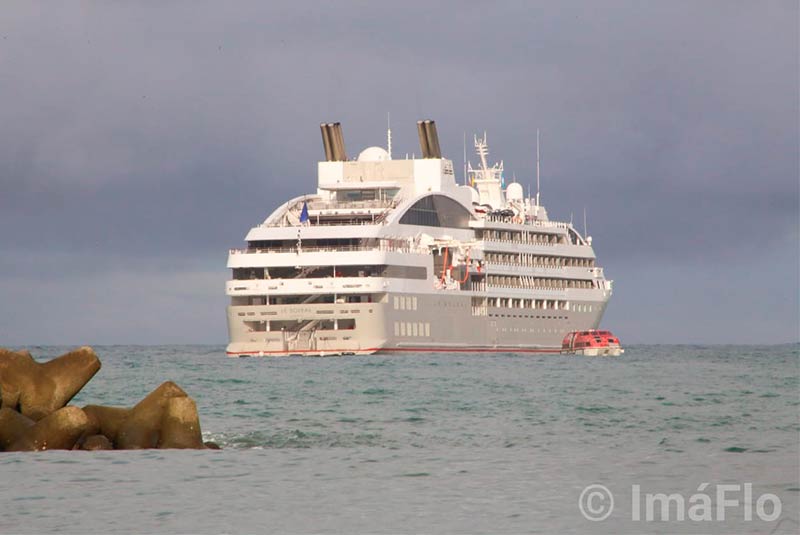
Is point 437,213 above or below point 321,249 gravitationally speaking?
above

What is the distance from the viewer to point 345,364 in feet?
251

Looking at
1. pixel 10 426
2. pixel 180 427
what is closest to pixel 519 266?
pixel 180 427

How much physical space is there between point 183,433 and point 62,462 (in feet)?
10.0

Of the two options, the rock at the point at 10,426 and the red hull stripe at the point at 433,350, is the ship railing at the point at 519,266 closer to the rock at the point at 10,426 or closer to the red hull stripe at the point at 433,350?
the red hull stripe at the point at 433,350

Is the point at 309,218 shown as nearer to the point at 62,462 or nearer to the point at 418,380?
the point at 418,380

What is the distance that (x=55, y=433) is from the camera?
2722 centimetres

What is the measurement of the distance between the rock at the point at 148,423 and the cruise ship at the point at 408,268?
6273cm

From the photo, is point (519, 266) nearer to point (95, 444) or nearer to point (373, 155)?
point (373, 155)

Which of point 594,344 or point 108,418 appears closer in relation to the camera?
point 108,418

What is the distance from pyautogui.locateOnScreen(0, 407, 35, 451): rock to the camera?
27.4 m

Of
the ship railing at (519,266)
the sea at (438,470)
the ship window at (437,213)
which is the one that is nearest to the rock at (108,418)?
the sea at (438,470)

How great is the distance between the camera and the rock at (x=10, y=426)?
89.9 feet

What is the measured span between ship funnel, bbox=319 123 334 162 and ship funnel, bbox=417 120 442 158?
609 centimetres

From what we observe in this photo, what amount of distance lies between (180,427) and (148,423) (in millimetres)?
566
